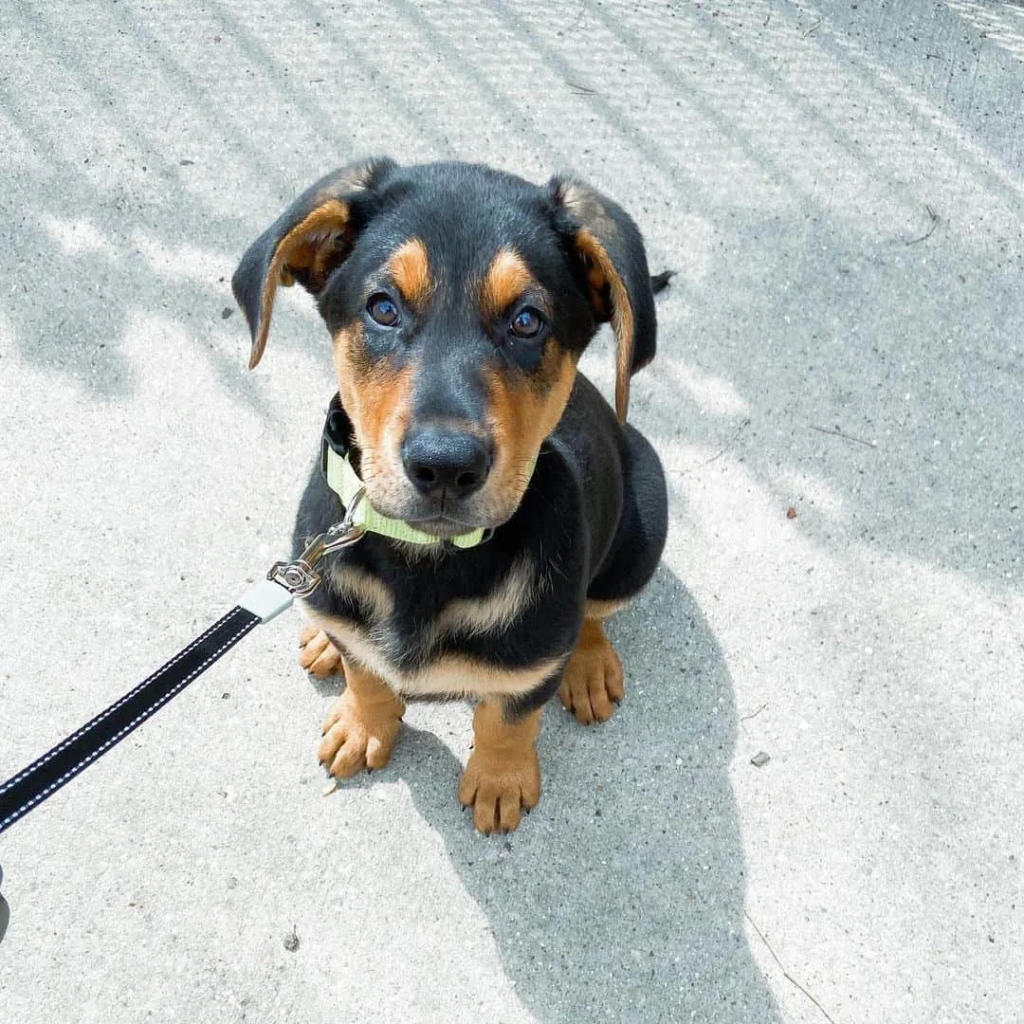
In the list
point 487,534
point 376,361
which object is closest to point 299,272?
point 376,361

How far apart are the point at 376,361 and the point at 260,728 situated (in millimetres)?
1600

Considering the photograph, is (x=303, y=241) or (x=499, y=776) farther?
(x=499, y=776)

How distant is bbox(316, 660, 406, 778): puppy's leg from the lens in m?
3.13

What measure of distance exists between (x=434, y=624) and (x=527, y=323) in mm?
767

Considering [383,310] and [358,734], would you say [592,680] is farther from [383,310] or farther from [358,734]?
[383,310]

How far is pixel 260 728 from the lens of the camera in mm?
3293

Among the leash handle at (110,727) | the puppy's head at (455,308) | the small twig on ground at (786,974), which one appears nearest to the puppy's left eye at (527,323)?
the puppy's head at (455,308)

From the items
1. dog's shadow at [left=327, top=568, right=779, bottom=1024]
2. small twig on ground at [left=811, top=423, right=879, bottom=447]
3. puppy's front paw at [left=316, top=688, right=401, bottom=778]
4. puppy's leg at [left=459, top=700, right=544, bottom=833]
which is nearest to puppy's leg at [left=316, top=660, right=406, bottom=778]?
Answer: puppy's front paw at [left=316, top=688, right=401, bottom=778]

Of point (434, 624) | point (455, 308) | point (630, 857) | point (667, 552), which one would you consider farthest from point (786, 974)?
point (455, 308)

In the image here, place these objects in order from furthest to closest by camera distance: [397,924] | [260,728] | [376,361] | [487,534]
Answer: [260,728]
[397,924]
[487,534]
[376,361]

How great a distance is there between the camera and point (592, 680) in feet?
11.0

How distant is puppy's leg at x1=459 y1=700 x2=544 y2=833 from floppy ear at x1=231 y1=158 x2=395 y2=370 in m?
1.32

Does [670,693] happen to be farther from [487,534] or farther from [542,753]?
[487,534]

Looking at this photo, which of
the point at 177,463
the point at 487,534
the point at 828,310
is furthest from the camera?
the point at 828,310
